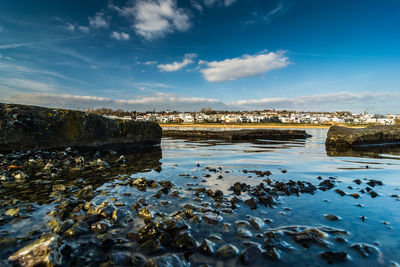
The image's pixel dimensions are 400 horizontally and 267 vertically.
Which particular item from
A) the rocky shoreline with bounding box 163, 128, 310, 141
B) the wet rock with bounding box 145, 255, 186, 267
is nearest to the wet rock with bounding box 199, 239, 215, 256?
the wet rock with bounding box 145, 255, 186, 267

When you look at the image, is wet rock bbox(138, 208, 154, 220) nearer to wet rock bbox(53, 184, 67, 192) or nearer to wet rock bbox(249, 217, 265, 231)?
wet rock bbox(249, 217, 265, 231)

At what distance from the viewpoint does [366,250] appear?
99.3 inches

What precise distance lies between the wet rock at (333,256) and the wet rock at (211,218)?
1460 millimetres

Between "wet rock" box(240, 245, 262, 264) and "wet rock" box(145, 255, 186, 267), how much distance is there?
0.71 m

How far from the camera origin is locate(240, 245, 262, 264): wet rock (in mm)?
2320

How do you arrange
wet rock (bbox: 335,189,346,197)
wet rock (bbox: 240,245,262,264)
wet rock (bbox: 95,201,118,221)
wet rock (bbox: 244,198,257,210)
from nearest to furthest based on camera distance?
wet rock (bbox: 240,245,262,264)
wet rock (bbox: 95,201,118,221)
wet rock (bbox: 244,198,257,210)
wet rock (bbox: 335,189,346,197)

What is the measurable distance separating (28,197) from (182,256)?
378 centimetres

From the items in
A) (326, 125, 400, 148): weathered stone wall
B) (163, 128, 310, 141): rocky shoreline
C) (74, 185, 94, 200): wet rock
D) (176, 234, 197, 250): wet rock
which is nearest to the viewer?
(176, 234, 197, 250): wet rock

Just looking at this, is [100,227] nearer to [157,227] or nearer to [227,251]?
[157,227]

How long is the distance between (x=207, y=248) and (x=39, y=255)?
188 cm

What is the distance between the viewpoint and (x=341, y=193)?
186 inches

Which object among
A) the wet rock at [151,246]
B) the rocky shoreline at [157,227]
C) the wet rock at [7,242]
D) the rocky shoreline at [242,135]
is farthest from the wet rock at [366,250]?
the rocky shoreline at [242,135]

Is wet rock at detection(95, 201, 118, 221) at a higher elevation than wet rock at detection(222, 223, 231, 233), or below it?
higher

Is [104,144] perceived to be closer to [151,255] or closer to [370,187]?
[151,255]
